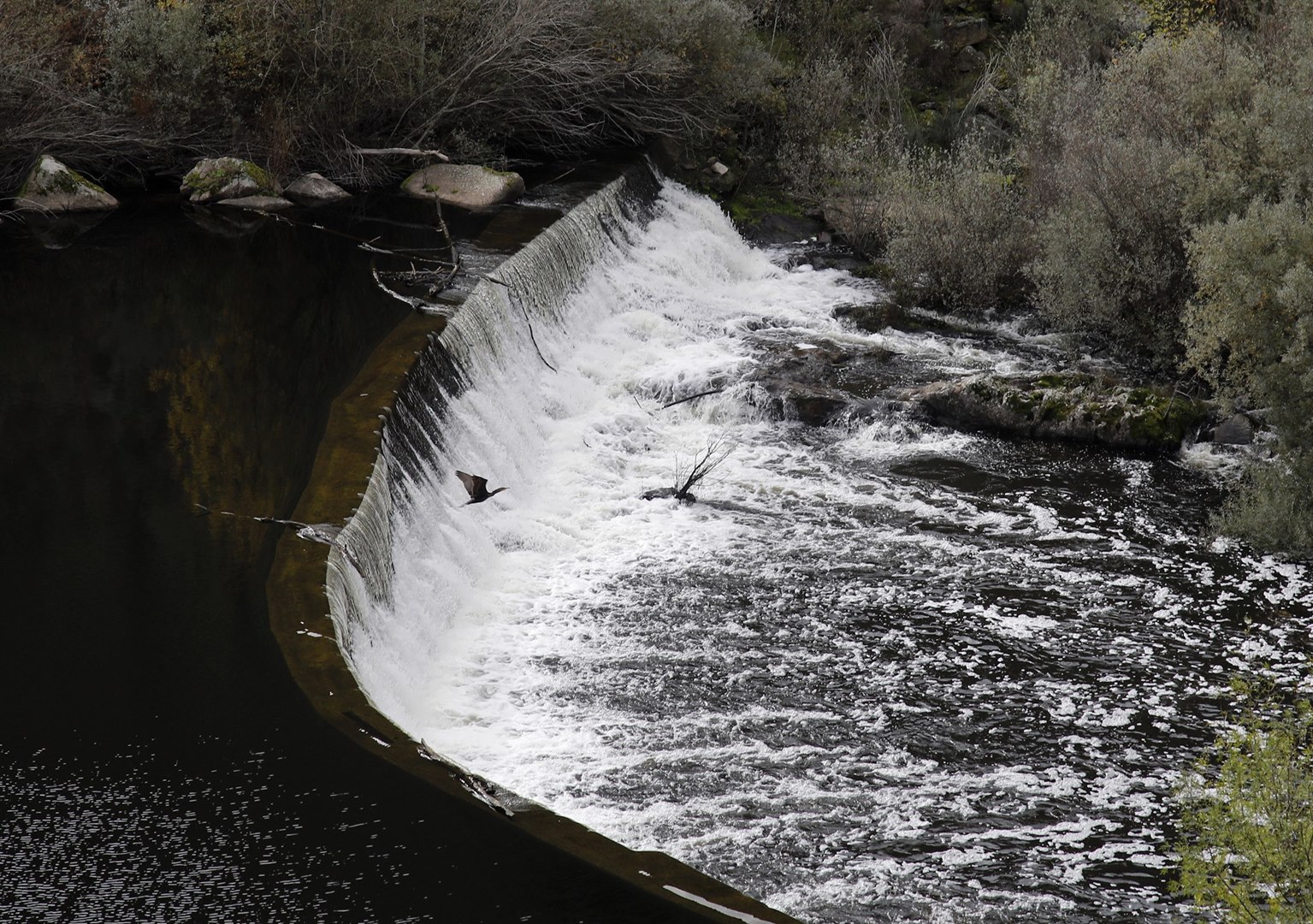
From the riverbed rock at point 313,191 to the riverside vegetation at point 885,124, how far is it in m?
0.36

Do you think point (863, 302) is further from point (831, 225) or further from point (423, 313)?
point (423, 313)

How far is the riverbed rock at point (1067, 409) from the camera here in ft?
39.7

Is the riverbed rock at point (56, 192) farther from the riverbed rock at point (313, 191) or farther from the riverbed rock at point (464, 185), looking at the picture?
the riverbed rock at point (464, 185)

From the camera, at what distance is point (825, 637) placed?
A: 882 centimetres

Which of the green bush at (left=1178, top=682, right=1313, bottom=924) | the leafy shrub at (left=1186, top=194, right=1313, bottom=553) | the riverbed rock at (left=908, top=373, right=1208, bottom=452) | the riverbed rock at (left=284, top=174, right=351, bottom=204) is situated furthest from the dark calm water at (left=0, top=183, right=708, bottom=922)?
the leafy shrub at (left=1186, top=194, right=1313, bottom=553)

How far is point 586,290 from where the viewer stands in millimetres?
15219

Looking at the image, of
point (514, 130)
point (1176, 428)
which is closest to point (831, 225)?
point (514, 130)

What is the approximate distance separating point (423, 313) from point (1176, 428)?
301 inches

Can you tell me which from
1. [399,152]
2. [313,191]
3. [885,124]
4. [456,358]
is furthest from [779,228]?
[456,358]

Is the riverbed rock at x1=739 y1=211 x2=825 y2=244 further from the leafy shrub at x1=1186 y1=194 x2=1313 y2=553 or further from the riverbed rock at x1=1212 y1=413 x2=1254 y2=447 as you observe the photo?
the riverbed rock at x1=1212 y1=413 x2=1254 y2=447

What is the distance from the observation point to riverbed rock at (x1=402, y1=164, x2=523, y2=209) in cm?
1658

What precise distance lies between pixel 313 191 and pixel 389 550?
995 centimetres

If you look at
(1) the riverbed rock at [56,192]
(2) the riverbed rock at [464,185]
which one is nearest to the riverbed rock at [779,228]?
(2) the riverbed rock at [464,185]

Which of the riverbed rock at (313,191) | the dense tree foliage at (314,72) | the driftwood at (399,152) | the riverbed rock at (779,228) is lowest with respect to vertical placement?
the riverbed rock at (313,191)
